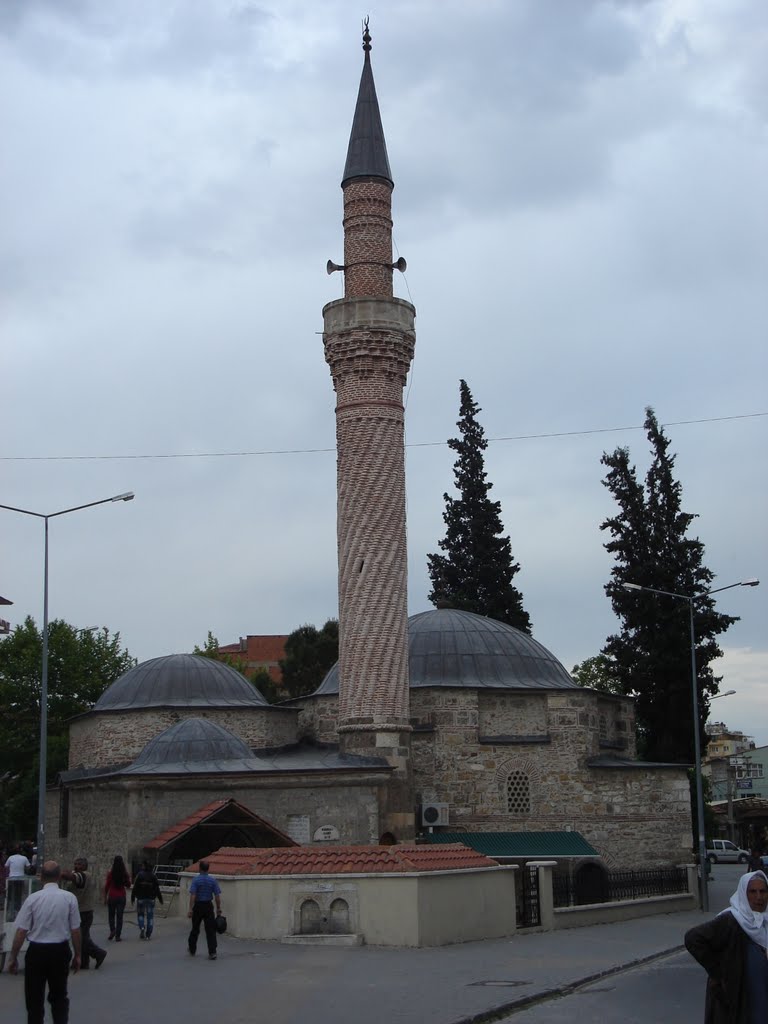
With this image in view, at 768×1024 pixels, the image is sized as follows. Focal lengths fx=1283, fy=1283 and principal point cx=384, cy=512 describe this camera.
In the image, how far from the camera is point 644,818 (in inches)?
1061

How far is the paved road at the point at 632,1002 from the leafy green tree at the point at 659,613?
2145 centimetres

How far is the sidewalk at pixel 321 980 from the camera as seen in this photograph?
9.42m

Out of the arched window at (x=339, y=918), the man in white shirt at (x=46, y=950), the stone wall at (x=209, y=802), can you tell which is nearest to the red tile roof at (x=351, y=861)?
the arched window at (x=339, y=918)

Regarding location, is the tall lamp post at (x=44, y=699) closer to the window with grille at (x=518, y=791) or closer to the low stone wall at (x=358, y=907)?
the low stone wall at (x=358, y=907)

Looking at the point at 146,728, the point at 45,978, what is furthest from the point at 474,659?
the point at 45,978

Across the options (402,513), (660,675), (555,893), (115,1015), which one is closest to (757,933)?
(115,1015)

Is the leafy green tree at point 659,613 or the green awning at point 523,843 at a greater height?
the leafy green tree at point 659,613

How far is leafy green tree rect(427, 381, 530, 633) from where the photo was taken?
1599 inches

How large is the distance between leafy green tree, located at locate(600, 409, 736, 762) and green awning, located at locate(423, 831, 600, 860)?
8994 mm

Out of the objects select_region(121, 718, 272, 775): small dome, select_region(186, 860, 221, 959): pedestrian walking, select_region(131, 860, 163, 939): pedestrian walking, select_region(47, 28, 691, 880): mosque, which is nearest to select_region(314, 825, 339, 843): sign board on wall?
select_region(47, 28, 691, 880): mosque

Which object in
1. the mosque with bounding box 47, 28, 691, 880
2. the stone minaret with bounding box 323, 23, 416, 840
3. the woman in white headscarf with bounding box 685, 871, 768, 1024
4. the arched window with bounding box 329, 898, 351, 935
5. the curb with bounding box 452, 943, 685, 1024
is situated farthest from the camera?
the stone minaret with bounding box 323, 23, 416, 840

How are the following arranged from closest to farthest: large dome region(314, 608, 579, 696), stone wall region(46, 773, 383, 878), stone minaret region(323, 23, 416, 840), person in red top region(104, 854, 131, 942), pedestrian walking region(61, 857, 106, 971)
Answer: pedestrian walking region(61, 857, 106, 971) < person in red top region(104, 854, 131, 942) < stone wall region(46, 773, 383, 878) < stone minaret region(323, 23, 416, 840) < large dome region(314, 608, 579, 696)

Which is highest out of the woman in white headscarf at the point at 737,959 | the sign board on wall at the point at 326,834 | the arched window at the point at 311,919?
the woman in white headscarf at the point at 737,959

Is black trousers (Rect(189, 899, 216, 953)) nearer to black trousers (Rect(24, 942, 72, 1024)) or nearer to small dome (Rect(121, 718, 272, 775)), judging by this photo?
black trousers (Rect(24, 942, 72, 1024))
